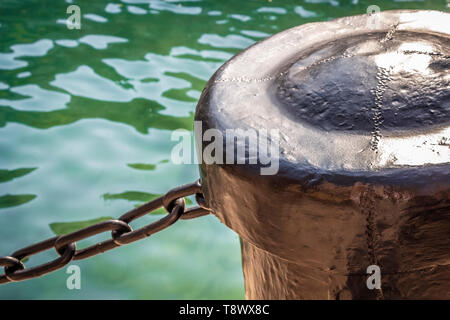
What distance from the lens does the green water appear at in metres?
3.20

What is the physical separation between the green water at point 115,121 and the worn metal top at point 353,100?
6.40ft

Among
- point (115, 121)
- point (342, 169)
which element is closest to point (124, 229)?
point (342, 169)

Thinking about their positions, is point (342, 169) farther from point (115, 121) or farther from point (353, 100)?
point (115, 121)

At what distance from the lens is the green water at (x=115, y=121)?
3.20 metres

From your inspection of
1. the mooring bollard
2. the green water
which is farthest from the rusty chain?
the green water

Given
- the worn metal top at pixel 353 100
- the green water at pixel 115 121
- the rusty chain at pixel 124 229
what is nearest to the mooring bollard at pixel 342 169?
the worn metal top at pixel 353 100

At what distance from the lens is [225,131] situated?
114 cm

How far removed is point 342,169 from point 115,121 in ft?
12.3

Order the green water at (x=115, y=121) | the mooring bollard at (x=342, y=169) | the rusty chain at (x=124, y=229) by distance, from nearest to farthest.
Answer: the mooring bollard at (x=342, y=169) < the rusty chain at (x=124, y=229) < the green water at (x=115, y=121)

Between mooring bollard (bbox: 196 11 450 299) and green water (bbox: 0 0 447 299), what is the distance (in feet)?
6.50

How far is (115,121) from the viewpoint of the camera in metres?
4.54

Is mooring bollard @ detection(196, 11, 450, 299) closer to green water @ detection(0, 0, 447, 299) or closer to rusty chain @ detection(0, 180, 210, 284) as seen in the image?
rusty chain @ detection(0, 180, 210, 284)

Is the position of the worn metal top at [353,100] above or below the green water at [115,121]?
below

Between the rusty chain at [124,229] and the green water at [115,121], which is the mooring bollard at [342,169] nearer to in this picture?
the rusty chain at [124,229]
